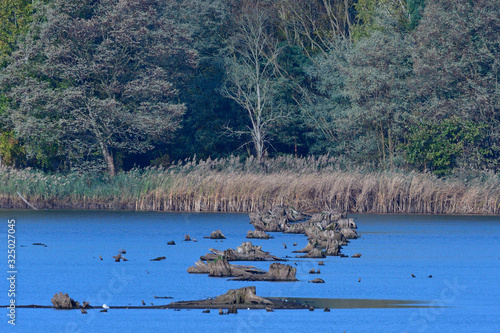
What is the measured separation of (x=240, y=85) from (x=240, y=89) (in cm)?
89

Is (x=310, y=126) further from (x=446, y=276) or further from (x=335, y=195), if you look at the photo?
(x=446, y=276)

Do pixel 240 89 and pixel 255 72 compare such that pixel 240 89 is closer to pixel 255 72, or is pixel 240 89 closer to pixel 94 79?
pixel 255 72

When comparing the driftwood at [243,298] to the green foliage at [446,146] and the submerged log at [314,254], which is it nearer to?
the submerged log at [314,254]

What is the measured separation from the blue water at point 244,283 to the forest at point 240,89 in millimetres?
11389

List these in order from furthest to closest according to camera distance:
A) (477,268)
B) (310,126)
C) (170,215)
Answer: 1. (310,126)
2. (170,215)
3. (477,268)

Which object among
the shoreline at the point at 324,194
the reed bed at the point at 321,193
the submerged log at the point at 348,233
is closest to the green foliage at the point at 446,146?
the reed bed at the point at 321,193

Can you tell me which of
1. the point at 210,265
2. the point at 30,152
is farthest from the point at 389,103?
the point at 210,265

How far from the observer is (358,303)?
46.3 feet

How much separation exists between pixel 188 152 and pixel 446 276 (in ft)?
105

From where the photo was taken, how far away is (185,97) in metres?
49.6

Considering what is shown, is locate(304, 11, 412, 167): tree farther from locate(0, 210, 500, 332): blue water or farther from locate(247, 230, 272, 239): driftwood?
locate(247, 230, 272, 239): driftwood

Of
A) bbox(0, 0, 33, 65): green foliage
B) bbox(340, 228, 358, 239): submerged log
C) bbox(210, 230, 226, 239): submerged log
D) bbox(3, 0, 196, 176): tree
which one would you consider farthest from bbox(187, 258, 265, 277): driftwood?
bbox(0, 0, 33, 65): green foliage

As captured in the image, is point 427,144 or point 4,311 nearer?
point 4,311

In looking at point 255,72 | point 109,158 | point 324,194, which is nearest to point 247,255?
point 324,194
